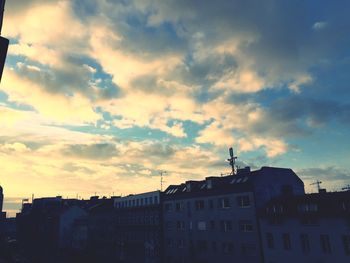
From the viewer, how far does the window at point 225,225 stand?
153ft

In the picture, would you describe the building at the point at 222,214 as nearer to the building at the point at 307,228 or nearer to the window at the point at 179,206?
the window at the point at 179,206

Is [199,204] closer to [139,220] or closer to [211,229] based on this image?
[211,229]

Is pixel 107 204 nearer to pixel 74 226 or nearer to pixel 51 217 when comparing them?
pixel 74 226

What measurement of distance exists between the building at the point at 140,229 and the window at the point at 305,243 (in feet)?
99.1

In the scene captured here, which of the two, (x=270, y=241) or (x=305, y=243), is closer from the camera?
(x=305, y=243)

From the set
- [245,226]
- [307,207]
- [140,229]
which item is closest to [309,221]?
[307,207]

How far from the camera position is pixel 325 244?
3469 cm

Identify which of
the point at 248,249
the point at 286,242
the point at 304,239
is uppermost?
the point at 304,239

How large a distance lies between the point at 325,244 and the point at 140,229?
131 ft

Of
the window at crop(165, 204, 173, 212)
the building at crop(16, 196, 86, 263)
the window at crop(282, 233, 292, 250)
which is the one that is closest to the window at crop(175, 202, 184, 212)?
the window at crop(165, 204, 173, 212)

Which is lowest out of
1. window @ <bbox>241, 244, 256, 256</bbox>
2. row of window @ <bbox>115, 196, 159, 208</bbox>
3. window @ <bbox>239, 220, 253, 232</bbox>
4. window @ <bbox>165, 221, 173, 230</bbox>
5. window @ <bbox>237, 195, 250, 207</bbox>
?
window @ <bbox>241, 244, 256, 256</bbox>

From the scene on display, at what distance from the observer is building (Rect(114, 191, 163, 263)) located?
61.2 metres

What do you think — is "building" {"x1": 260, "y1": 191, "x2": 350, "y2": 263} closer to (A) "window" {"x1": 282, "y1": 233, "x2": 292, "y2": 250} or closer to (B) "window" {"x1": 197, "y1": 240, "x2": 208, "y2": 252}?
(A) "window" {"x1": 282, "y1": 233, "x2": 292, "y2": 250}

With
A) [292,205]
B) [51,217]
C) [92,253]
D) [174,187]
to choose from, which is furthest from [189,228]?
[51,217]
